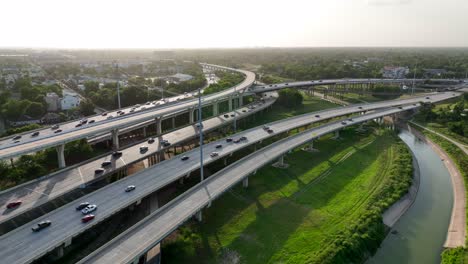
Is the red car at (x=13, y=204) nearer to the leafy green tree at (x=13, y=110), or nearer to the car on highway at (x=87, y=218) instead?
the car on highway at (x=87, y=218)

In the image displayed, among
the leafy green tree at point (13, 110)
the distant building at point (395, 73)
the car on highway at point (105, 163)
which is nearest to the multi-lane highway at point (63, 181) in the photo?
the car on highway at point (105, 163)

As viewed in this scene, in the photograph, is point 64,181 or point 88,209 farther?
point 64,181

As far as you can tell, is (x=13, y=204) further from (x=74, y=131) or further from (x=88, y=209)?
(x=74, y=131)

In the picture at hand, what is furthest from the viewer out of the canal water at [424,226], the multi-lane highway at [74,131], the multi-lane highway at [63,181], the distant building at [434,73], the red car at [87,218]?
the distant building at [434,73]

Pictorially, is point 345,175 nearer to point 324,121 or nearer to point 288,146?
point 288,146

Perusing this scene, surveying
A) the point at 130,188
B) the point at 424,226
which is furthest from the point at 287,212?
the point at 130,188

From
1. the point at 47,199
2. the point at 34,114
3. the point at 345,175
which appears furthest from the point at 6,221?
the point at 34,114

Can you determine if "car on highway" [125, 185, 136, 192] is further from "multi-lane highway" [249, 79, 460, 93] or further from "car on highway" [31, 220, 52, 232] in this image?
"multi-lane highway" [249, 79, 460, 93]
